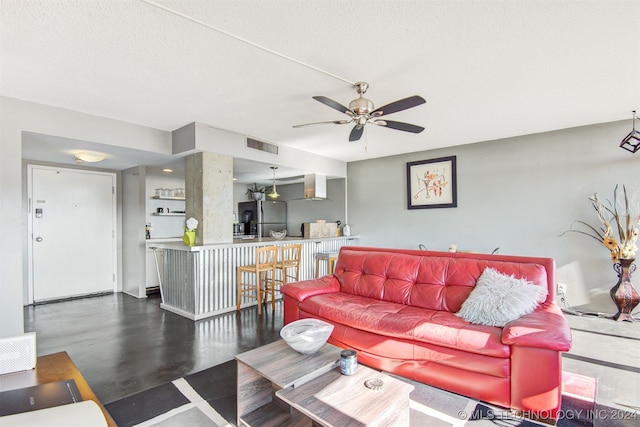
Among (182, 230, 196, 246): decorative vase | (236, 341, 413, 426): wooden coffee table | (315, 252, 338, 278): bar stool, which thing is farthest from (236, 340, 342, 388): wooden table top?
(315, 252, 338, 278): bar stool

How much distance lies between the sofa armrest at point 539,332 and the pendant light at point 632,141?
3053 millimetres

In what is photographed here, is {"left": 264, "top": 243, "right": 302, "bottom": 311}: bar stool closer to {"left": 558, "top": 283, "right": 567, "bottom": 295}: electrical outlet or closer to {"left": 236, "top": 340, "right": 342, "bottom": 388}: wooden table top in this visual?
{"left": 236, "top": 340, "right": 342, "bottom": 388}: wooden table top

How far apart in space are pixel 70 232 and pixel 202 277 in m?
2.87

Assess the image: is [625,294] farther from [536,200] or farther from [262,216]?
[262,216]

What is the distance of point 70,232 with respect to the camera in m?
5.18

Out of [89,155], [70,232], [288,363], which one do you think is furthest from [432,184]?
[70,232]

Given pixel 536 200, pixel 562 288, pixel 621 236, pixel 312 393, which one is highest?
pixel 536 200

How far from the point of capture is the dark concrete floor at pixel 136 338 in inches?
101

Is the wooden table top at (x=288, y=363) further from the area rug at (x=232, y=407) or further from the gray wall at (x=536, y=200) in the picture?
the gray wall at (x=536, y=200)

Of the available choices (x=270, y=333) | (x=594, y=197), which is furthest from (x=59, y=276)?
(x=594, y=197)

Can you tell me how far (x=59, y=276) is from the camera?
504 cm

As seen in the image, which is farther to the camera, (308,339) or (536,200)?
(536,200)

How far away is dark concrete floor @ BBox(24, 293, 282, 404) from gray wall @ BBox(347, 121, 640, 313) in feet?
10.5

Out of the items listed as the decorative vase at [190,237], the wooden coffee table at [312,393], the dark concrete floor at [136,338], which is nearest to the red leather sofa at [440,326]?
the wooden coffee table at [312,393]
